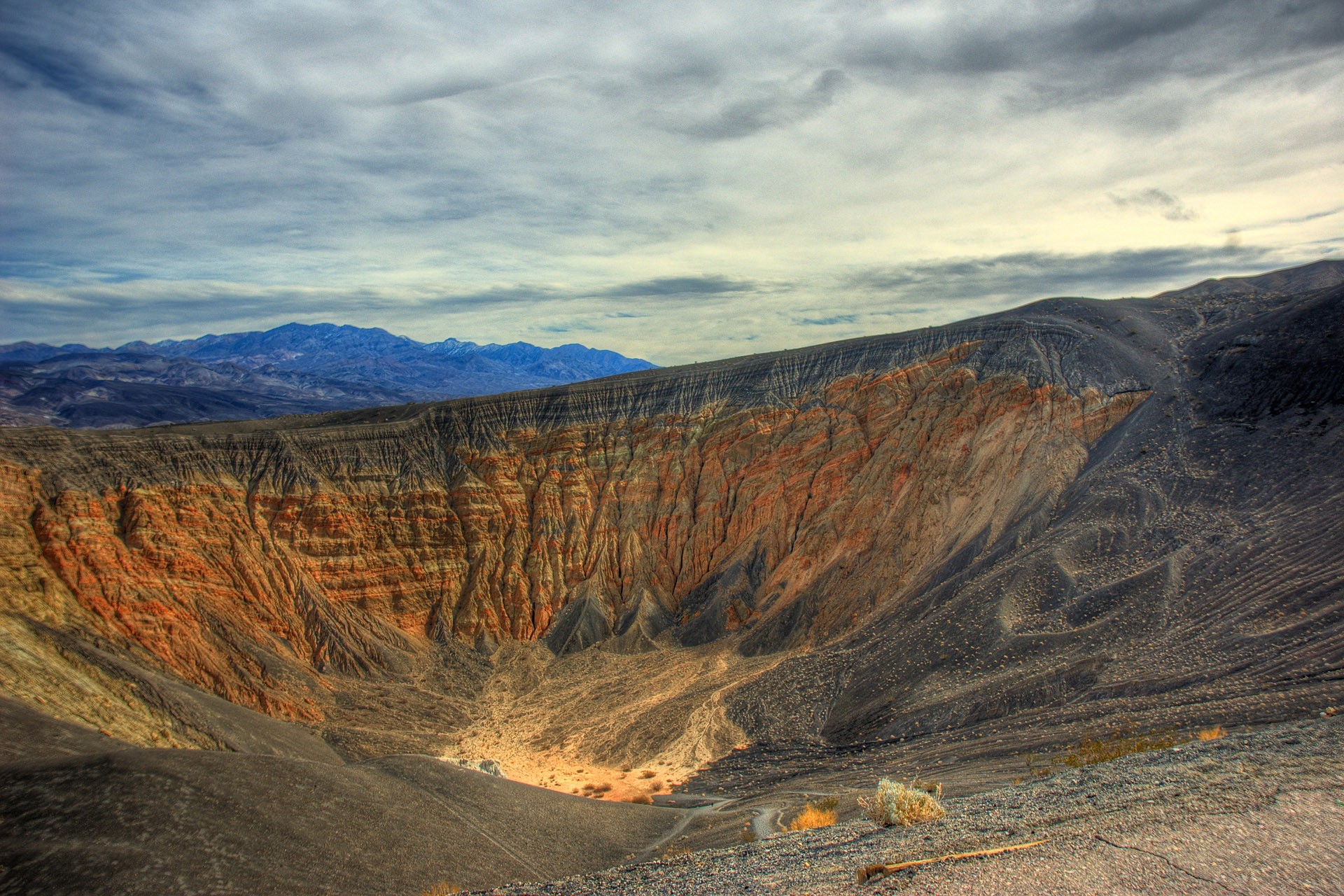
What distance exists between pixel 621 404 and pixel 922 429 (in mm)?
17790

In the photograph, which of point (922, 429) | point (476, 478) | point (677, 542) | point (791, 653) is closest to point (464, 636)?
point (476, 478)

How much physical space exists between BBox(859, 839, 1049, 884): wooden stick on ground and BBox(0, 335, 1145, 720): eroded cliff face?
2575 centimetres

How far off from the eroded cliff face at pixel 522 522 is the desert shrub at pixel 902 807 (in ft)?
73.8

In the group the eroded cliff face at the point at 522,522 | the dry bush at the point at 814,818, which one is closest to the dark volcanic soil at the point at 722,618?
the eroded cliff face at the point at 522,522

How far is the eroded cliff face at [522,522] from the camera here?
32344 mm

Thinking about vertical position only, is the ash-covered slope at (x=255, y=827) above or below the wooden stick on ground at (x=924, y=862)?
below

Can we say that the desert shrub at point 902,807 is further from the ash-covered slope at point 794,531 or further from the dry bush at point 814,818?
the ash-covered slope at point 794,531

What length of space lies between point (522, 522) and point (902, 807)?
110 ft

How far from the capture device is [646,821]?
68.3ft

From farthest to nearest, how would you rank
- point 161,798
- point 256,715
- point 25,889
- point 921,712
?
point 256,715
point 921,712
point 161,798
point 25,889

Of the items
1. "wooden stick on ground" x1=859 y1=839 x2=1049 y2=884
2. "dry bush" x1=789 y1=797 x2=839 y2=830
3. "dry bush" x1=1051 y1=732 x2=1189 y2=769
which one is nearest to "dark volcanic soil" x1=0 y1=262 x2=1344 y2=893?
"wooden stick on ground" x1=859 y1=839 x2=1049 y2=884

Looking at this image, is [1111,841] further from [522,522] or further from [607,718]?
[522,522]

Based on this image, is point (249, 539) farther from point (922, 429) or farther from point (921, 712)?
point (922, 429)

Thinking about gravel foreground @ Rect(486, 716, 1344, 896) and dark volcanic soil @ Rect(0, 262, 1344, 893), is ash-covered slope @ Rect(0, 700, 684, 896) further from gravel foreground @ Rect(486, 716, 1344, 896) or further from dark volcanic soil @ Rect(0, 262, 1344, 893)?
gravel foreground @ Rect(486, 716, 1344, 896)
